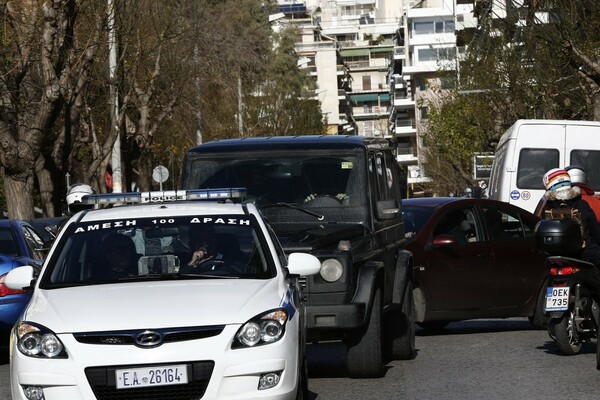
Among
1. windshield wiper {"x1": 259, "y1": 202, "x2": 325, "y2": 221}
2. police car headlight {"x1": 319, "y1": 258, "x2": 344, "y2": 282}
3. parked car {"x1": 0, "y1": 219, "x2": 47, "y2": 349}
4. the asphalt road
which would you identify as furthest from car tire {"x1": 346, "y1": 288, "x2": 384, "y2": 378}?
parked car {"x1": 0, "y1": 219, "x2": 47, "y2": 349}

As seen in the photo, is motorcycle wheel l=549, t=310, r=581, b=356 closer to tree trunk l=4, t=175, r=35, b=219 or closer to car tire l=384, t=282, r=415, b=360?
car tire l=384, t=282, r=415, b=360

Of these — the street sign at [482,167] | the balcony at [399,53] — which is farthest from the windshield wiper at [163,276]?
the balcony at [399,53]

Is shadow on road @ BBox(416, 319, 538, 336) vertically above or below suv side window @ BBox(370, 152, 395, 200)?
below

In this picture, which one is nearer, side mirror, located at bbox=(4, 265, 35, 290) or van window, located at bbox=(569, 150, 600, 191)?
side mirror, located at bbox=(4, 265, 35, 290)

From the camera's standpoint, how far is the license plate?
8.27 m

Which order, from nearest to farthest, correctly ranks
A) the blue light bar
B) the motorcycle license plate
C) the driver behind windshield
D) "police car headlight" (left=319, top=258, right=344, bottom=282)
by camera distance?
the driver behind windshield → the blue light bar → "police car headlight" (left=319, top=258, right=344, bottom=282) → the motorcycle license plate

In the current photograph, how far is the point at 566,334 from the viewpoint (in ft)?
44.0

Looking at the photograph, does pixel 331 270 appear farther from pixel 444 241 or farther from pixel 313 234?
pixel 444 241

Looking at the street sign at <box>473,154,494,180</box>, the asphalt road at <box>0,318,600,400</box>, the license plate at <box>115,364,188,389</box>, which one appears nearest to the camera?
the license plate at <box>115,364,188,389</box>

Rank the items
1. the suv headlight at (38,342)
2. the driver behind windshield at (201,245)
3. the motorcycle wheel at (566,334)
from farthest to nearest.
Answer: the motorcycle wheel at (566,334)
the driver behind windshield at (201,245)
the suv headlight at (38,342)

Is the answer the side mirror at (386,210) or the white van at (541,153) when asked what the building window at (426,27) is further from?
the side mirror at (386,210)

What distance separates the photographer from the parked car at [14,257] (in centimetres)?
1550

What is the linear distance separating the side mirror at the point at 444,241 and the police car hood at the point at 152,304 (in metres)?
6.71

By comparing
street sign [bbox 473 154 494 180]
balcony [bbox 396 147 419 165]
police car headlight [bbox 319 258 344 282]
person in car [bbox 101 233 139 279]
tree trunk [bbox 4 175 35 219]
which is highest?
person in car [bbox 101 233 139 279]
